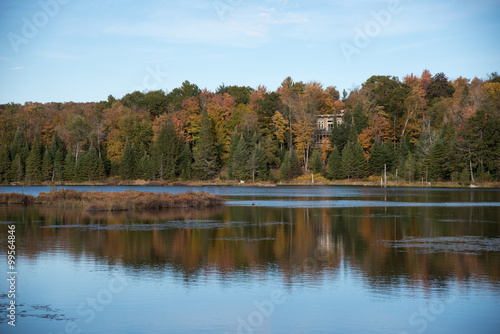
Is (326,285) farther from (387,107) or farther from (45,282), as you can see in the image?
(387,107)

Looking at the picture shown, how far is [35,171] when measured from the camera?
10556cm

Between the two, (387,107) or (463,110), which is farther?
(387,107)

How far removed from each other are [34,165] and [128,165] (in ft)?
59.9

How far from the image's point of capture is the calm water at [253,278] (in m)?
13.4

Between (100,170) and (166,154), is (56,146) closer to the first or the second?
(100,170)

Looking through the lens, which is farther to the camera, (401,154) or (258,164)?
(258,164)

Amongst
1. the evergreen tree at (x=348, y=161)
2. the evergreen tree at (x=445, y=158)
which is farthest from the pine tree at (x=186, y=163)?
the evergreen tree at (x=445, y=158)

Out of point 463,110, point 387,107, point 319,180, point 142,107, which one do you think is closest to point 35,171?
point 142,107

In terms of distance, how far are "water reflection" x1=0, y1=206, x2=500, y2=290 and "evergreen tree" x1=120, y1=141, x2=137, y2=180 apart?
2648 inches

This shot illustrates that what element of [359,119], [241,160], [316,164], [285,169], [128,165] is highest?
[359,119]

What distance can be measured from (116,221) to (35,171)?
257 feet

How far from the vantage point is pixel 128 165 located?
357ft

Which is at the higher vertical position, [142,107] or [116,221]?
[142,107]

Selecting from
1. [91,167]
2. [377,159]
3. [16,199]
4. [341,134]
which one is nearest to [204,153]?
[91,167]
